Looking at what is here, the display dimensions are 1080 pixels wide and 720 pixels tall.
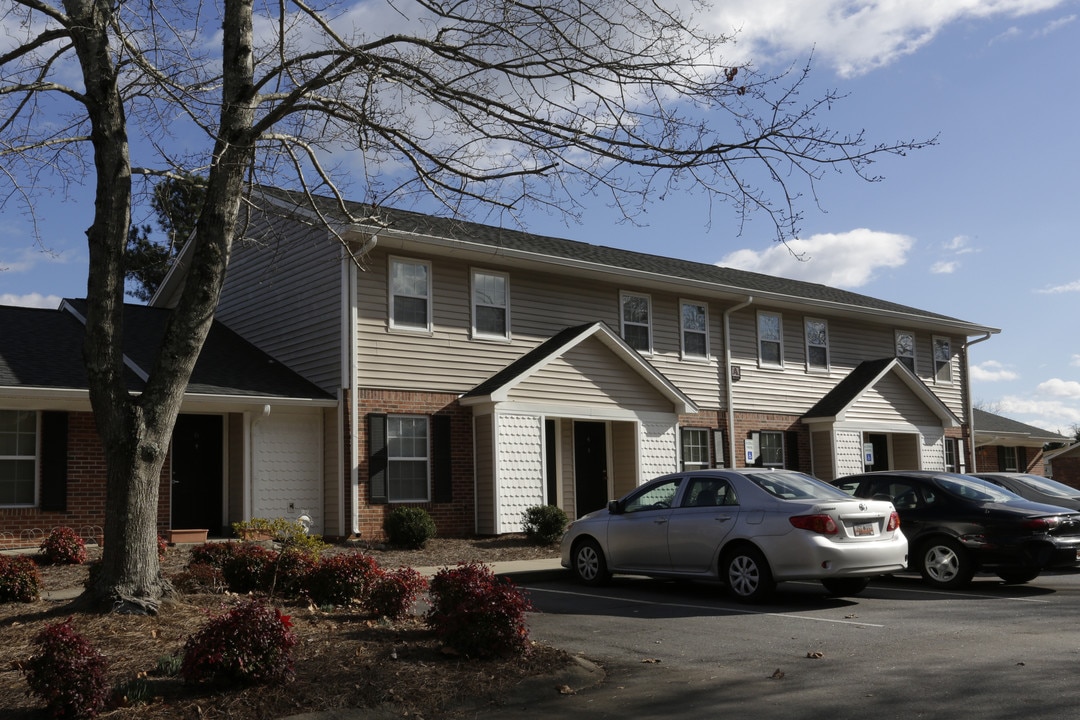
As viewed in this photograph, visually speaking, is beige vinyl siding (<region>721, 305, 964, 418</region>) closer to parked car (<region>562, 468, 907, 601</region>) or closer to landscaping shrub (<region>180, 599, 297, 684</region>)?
parked car (<region>562, 468, 907, 601</region>)

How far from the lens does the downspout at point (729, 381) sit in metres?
23.9

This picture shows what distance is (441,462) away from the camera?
19000mm

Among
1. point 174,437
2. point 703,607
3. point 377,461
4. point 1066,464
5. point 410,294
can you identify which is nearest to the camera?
A: point 703,607

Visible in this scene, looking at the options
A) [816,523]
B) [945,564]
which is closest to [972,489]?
[945,564]

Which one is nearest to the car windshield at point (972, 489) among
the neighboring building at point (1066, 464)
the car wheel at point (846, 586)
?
the car wheel at point (846, 586)

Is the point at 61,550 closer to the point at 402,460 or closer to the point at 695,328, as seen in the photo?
the point at 402,460

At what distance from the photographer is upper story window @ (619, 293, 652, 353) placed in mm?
22609

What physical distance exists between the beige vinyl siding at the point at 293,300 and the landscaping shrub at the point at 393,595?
9.59m

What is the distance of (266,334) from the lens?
2094cm

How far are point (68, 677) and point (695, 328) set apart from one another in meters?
19.3

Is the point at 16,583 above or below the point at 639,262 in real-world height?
below

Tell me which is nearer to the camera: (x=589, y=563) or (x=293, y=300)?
(x=589, y=563)

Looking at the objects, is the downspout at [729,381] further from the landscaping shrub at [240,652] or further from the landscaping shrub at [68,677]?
the landscaping shrub at [68,677]

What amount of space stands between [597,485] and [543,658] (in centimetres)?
1449
